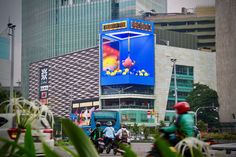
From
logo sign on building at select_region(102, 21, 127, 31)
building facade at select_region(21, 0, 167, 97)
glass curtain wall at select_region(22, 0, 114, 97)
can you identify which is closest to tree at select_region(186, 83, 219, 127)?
logo sign on building at select_region(102, 21, 127, 31)

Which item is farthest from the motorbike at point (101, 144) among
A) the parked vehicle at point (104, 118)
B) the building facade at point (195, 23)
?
the building facade at point (195, 23)

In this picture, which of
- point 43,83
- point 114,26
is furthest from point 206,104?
point 43,83

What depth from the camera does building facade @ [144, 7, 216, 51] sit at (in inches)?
4946

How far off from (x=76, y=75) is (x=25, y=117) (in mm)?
114183

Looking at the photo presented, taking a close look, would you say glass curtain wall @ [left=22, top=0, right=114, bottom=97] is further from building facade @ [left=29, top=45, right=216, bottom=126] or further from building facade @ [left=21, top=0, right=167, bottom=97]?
building facade @ [left=29, top=45, right=216, bottom=126]

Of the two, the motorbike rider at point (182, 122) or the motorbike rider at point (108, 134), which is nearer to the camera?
the motorbike rider at point (182, 122)

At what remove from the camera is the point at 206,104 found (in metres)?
85.2

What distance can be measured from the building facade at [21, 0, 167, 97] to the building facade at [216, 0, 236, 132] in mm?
55374

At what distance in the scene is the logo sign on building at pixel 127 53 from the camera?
95.3 meters

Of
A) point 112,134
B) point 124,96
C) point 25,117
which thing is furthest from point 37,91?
point 25,117

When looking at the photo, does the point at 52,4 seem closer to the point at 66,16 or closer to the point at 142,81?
the point at 66,16

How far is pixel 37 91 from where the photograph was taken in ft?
428

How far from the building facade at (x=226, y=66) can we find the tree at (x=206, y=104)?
6634mm

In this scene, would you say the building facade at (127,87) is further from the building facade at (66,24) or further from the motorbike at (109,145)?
the motorbike at (109,145)
